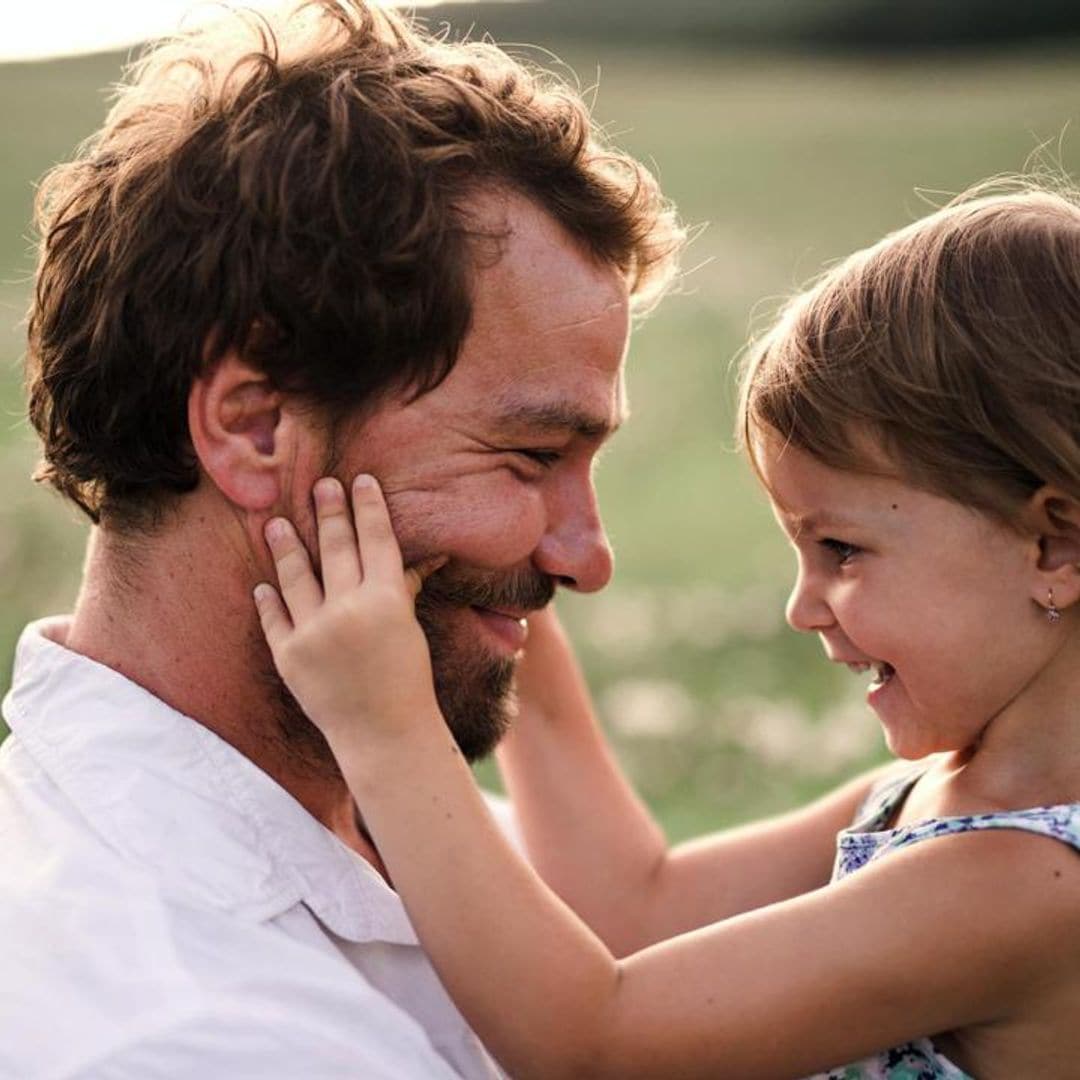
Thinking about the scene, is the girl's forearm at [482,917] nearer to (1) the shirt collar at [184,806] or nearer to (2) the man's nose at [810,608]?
(1) the shirt collar at [184,806]

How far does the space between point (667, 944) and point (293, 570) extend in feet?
2.75

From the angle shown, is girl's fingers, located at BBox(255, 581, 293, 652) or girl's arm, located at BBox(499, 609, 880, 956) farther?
girl's arm, located at BBox(499, 609, 880, 956)

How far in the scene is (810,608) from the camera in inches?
121

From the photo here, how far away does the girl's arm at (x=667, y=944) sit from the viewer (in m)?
2.70

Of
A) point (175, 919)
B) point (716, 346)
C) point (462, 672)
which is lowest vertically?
point (175, 919)

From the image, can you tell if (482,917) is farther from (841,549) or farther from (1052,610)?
(1052,610)

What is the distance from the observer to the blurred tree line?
29672mm

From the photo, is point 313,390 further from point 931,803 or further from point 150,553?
point 931,803

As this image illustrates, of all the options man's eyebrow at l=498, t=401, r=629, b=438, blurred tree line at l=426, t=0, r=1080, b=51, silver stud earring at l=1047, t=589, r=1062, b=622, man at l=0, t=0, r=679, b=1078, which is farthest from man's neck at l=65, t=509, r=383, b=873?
blurred tree line at l=426, t=0, r=1080, b=51

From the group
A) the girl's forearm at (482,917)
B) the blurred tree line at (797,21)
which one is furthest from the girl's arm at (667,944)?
the blurred tree line at (797,21)

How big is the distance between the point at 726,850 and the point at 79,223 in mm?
1790

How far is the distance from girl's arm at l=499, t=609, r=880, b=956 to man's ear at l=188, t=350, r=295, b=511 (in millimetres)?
1000

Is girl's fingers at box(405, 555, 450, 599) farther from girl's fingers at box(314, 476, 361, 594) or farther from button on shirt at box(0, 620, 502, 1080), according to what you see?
button on shirt at box(0, 620, 502, 1080)

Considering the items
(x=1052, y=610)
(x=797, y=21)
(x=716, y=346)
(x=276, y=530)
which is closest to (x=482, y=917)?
(x=276, y=530)
